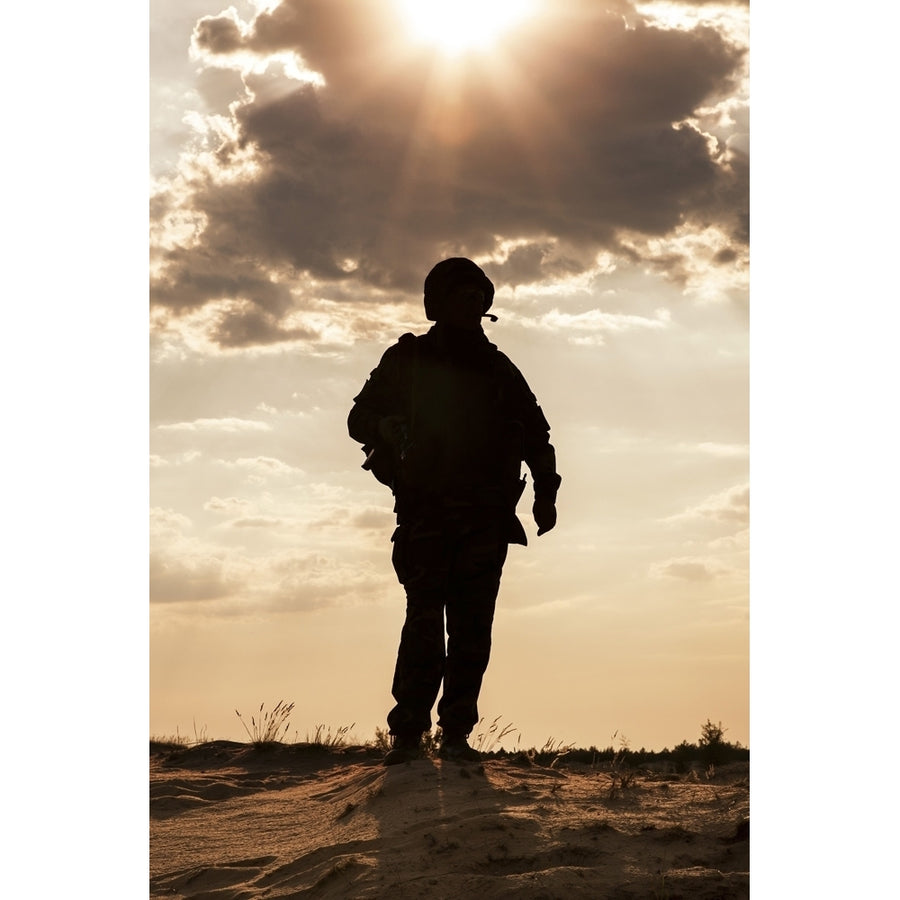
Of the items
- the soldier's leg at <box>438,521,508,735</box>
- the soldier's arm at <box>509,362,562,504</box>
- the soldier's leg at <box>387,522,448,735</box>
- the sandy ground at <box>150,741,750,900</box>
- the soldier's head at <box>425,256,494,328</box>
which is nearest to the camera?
the sandy ground at <box>150,741,750,900</box>

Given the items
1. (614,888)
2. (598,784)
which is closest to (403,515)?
(598,784)

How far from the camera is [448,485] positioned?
7.15 meters

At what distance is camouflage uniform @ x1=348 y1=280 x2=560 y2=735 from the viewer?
7062 millimetres

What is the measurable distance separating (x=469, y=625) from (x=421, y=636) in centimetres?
32

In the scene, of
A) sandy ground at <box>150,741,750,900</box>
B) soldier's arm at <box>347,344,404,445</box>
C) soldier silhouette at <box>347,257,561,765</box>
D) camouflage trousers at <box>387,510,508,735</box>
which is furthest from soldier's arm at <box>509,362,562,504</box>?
sandy ground at <box>150,741,750,900</box>

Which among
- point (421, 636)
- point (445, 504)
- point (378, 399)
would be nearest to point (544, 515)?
point (445, 504)

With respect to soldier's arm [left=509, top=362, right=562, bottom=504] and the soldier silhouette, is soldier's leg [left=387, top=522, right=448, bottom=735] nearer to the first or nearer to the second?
the soldier silhouette

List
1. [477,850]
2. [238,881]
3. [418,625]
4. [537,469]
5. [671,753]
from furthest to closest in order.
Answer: [671,753] < [537,469] < [418,625] < [238,881] < [477,850]

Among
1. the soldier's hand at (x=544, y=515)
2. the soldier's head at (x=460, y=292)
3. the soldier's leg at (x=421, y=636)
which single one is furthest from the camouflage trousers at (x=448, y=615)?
the soldier's head at (x=460, y=292)

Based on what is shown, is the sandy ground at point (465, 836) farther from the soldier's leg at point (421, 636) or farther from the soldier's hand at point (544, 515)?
the soldier's hand at point (544, 515)

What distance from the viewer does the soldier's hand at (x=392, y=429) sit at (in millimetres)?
7059

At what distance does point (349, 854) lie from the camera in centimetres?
563

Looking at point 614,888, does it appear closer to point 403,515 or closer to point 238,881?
point 238,881

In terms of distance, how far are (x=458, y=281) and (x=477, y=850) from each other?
3.35 m
